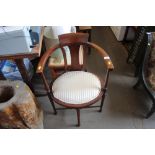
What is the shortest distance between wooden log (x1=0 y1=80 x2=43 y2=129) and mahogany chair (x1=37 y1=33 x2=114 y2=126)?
0.19 m

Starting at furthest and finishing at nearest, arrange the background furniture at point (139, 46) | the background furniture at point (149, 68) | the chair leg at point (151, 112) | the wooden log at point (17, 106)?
the background furniture at point (139, 46)
the chair leg at point (151, 112)
the background furniture at point (149, 68)
the wooden log at point (17, 106)

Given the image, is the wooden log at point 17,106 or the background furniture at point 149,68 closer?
the wooden log at point 17,106

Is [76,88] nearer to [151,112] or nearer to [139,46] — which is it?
[151,112]

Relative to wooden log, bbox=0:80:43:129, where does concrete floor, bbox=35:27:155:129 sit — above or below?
below

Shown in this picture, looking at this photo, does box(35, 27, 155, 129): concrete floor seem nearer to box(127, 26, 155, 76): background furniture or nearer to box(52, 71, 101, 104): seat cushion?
box(127, 26, 155, 76): background furniture

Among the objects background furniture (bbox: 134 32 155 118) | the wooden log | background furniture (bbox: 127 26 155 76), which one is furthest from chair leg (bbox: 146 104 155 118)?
the wooden log

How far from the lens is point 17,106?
4.09 ft

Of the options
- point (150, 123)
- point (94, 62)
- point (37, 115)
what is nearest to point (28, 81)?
point (37, 115)

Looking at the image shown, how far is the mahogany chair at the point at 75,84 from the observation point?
1.26 meters

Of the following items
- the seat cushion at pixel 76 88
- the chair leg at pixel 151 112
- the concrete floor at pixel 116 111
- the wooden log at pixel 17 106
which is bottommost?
the concrete floor at pixel 116 111

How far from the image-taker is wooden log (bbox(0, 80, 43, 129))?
1.24 metres

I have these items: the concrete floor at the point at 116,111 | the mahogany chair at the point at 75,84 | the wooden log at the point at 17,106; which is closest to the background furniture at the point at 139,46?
the concrete floor at the point at 116,111

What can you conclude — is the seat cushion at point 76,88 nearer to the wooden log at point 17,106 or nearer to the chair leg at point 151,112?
the wooden log at point 17,106

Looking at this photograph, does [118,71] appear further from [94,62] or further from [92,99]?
[92,99]
